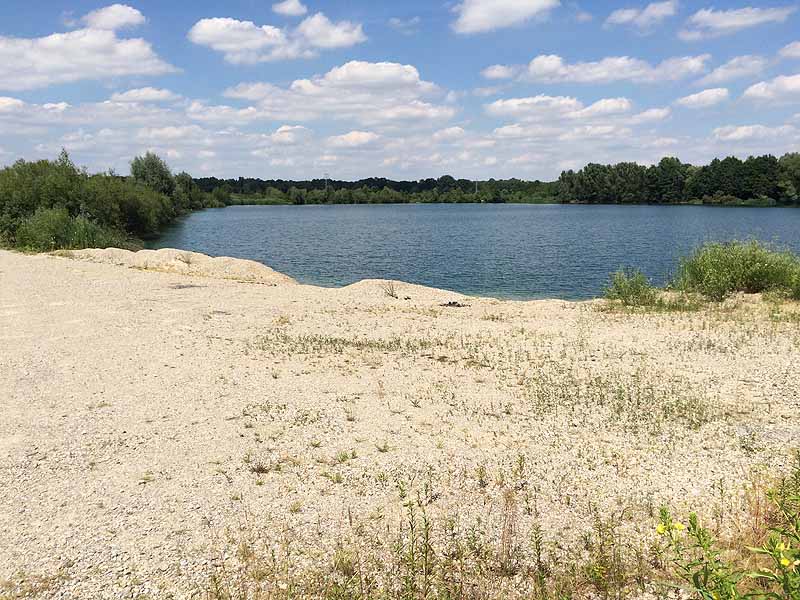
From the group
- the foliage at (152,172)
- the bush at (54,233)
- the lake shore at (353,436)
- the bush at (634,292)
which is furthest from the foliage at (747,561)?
the foliage at (152,172)

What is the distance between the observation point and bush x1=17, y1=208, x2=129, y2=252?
99.9ft

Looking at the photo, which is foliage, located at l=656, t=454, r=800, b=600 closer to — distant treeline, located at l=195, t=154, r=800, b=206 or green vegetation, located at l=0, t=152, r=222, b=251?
green vegetation, located at l=0, t=152, r=222, b=251

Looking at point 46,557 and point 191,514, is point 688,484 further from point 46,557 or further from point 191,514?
point 46,557

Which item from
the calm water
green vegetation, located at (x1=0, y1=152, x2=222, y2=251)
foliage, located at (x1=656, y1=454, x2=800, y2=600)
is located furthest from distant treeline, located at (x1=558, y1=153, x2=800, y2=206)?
foliage, located at (x1=656, y1=454, x2=800, y2=600)

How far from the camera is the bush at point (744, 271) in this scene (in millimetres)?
17594

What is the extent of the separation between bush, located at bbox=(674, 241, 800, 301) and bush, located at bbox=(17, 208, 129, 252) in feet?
97.5

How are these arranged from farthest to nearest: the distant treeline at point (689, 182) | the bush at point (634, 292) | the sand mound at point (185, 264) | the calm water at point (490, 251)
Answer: the distant treeline at point (689, 182) < the calm water at point (490, 251) < the sand mound at point (185, 264) < the bush at point (634, 292)

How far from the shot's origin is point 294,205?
189750mm

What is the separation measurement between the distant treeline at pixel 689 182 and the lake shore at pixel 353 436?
4312 inches

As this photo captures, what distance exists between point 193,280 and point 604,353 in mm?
16429

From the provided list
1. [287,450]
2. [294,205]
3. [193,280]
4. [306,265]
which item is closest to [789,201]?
[306,265]

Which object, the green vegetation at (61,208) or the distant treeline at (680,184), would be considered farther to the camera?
the distant treeline at (680,184)

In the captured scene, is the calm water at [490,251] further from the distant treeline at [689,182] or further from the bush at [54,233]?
the distant treeline at [689,182]

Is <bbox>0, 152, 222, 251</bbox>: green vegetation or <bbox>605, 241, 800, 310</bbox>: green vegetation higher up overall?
<bbox>0, 152, 222, 251</bbox>: green vegetation
